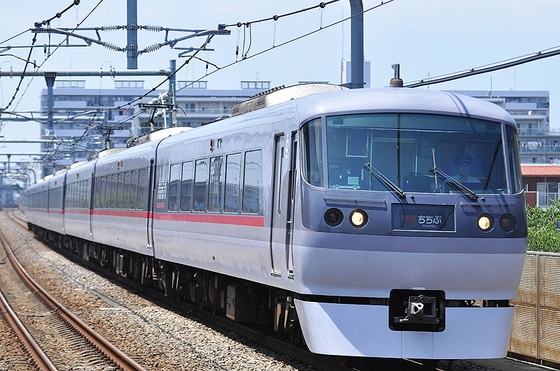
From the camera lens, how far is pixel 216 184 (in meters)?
12.0

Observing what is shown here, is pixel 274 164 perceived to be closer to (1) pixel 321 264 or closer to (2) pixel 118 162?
(1) pixel 321 264

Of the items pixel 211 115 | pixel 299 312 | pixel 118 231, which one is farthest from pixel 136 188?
pixel 211 115

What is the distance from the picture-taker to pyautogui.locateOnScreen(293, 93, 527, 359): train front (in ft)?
26.1

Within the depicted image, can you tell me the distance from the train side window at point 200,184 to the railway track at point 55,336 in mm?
2541

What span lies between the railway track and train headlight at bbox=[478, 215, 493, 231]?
14.4 feet

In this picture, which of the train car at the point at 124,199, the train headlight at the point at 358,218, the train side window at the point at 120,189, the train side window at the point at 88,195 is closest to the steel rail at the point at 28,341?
the train car at the point at 124,199

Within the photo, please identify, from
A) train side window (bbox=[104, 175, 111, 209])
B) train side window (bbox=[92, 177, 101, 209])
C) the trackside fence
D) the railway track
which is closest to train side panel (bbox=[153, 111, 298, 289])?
the railway track

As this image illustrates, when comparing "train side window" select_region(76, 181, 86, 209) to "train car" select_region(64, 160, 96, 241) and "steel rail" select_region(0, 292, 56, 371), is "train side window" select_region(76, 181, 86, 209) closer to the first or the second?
"train car" select_region(64, 160, 96, 241)

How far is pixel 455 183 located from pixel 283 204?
198 centimetres

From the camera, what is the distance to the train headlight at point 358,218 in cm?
798

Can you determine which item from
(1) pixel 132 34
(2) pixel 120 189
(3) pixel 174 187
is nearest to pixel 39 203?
(2) pixel 120 189

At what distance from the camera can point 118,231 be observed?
19.8m

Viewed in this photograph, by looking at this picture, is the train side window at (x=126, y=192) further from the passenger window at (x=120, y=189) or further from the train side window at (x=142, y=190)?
the train side window at (x=142, y=190)

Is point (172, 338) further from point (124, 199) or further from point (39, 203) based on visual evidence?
point (39, 203)
